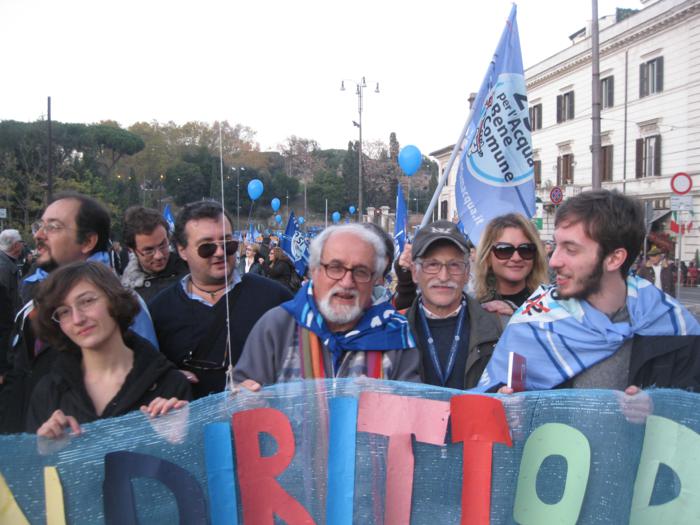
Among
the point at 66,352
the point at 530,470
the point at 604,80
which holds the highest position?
the point at 604,80

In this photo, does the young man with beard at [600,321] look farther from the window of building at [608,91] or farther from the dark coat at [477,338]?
the window of building at [608,91]

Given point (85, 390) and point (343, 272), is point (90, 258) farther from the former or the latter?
point (343, 272)

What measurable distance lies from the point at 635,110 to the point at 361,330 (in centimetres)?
3442

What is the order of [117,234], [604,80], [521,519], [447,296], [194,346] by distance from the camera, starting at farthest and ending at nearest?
[117,234], [604,80], [194,346], [447,296], [521,519]

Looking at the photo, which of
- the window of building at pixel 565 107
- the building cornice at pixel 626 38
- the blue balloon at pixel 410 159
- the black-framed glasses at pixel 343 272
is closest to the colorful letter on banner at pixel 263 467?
the black-framed glasses at pixel 343 272

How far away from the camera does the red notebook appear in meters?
1.95

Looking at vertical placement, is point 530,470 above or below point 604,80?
below

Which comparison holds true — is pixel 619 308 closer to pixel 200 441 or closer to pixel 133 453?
pixel 200 441

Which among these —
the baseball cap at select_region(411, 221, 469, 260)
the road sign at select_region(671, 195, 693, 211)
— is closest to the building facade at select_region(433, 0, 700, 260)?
the road sign at select_region(671, 195, 693, 211)

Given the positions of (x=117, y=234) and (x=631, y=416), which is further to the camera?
(x=117, y=234)

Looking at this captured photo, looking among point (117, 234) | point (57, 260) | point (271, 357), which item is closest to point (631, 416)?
point (271, 357)

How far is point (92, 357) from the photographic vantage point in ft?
7.38

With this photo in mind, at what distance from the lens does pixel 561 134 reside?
38969 mm

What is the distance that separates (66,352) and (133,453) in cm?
60
